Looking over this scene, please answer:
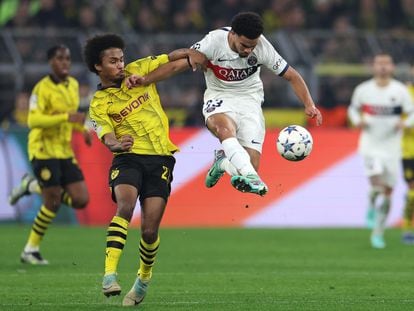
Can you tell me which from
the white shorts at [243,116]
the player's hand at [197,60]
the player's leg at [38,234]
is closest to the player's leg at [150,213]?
the player's hand at [197,60]

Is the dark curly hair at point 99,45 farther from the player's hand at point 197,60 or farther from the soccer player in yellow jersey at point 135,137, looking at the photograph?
the player's hand at point 197,60

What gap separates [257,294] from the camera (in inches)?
456

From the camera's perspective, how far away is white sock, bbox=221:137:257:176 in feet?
37.8

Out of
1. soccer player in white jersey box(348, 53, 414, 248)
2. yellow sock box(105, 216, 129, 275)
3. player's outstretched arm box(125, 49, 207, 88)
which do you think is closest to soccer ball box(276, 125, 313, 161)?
player's outstretched arm box(125, 49, 207, 88)

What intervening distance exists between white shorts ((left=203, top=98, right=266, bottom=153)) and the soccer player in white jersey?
631 centimetres

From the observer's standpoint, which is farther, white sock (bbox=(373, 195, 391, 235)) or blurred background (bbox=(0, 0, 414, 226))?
blurred background (bbox=(0, 0, 414, 226))

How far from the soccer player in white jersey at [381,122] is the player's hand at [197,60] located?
6.86 m

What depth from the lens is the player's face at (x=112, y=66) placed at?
1070 cm

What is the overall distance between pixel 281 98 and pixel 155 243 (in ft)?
41.5

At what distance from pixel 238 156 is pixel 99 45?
187 cm

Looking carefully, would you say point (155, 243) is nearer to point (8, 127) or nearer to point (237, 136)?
point (237, 136)

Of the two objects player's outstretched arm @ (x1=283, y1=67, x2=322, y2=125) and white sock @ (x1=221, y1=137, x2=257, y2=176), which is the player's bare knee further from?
player's outstretched arm @ (x1=283, y1=67, x2=322, y2=125)

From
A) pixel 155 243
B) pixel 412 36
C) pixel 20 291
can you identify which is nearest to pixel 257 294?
pixel 155 243

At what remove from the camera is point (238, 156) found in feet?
38.4
